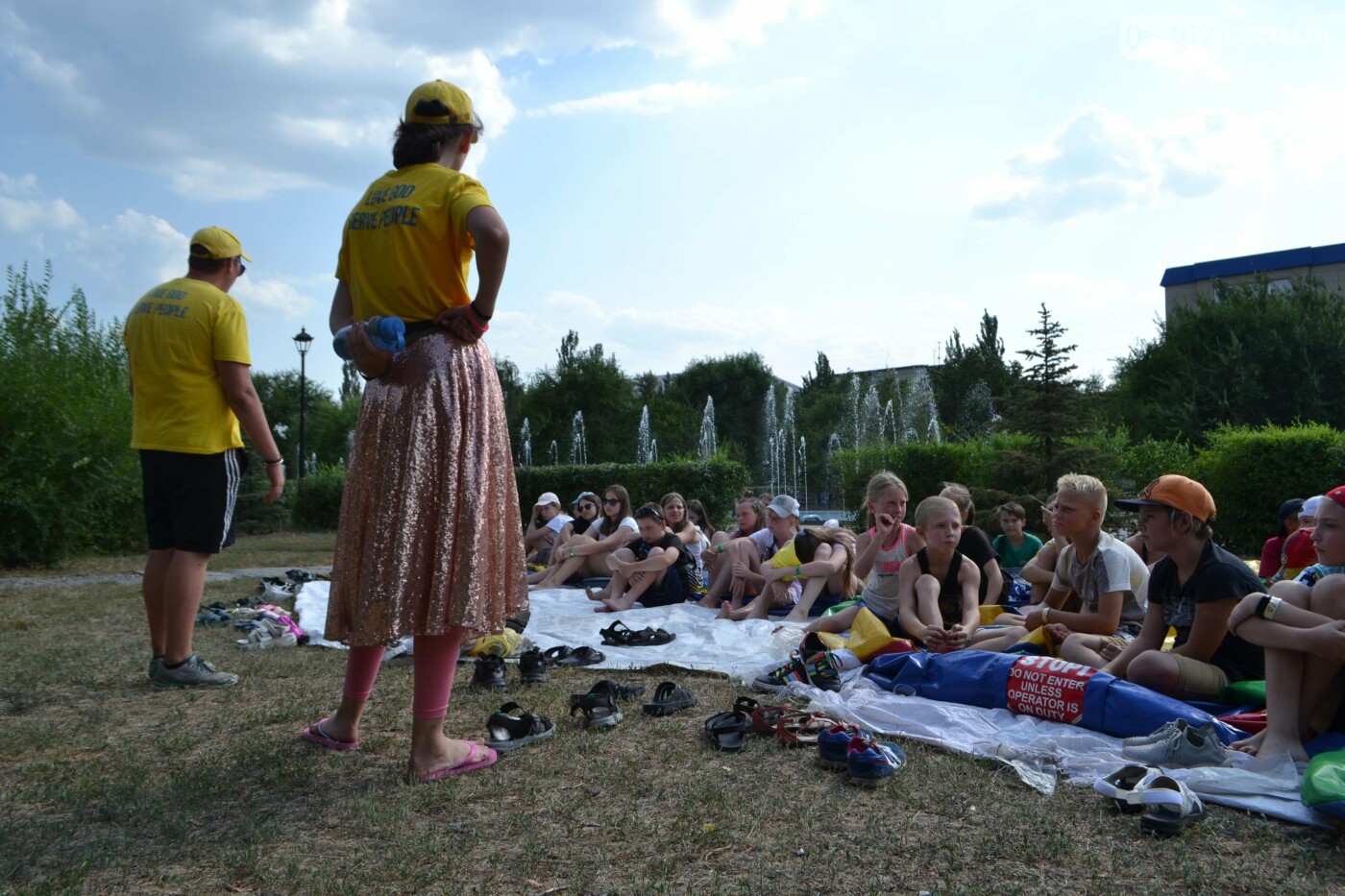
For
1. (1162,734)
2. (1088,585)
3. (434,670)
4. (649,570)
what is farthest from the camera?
(649,570)

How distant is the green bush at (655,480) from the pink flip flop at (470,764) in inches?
563

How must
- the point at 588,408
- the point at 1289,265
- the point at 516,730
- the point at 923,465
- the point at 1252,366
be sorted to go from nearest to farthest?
1. the point at 516,730
2. the point at 923,465
3. the point at 1252,366
4. the point at 1289,265
5. the point at 588,408

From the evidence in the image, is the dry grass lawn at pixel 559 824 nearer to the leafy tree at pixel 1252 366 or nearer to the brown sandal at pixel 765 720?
the brown sandal at pixel 765 720

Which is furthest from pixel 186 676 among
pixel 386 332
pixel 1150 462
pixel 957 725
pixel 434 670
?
pixel 1150 462

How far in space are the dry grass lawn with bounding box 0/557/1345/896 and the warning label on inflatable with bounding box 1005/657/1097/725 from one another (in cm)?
75

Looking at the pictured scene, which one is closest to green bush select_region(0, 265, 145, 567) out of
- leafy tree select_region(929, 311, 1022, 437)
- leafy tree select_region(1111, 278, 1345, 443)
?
leafy tree select_region(1111, 278, 1345, 443)

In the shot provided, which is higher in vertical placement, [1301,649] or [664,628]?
[1301,649]

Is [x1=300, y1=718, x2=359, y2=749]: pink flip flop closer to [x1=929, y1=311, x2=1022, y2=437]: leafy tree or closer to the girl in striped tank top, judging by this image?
the girl in striped tank top

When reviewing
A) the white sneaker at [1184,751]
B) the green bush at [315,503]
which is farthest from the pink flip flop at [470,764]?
the green bush at [315,503]

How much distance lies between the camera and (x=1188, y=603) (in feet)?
14.0

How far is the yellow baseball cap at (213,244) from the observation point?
498 centimetres

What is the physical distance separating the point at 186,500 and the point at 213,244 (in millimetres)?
1323

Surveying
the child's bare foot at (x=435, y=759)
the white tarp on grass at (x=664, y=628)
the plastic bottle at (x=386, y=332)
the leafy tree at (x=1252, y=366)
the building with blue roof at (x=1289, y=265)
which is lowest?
the white tarp on grass at (x=664, y=628)

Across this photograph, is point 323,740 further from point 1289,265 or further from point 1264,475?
point 1289,265
